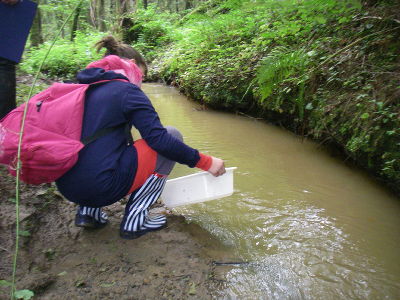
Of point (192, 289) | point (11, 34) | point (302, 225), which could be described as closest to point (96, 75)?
point (11, 34)

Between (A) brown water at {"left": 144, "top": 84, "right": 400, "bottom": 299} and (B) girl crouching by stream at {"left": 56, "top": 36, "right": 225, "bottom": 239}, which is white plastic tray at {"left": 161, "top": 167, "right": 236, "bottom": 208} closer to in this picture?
(B) girl crouching by stream at {"left": 56, "top": 36, "right": 225, "bottom": 239}

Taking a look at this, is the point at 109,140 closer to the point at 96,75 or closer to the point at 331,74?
the point at 96,75

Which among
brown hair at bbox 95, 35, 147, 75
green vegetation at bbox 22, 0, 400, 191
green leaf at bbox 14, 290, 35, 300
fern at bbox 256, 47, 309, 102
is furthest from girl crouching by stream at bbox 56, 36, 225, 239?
fern at bbox 256, 47, 309, 102

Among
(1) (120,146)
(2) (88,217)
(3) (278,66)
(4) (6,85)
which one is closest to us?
(1) (120,146)

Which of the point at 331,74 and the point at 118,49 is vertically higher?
the point at 331,74

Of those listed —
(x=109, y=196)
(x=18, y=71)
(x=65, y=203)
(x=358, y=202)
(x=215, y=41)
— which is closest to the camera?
(x=109, y=196)

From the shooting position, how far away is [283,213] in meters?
2.44

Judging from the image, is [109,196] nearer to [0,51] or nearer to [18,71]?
[0,51]

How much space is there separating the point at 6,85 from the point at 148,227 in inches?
61.0

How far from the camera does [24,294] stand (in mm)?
1411

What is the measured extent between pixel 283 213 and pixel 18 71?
220 inches

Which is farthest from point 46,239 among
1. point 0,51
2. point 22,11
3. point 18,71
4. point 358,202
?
point 18,71

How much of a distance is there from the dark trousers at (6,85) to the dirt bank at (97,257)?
549 mm

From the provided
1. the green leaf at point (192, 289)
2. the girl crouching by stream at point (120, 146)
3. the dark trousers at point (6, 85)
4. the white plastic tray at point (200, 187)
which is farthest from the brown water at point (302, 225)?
the dark trousers at point (6, 85)
